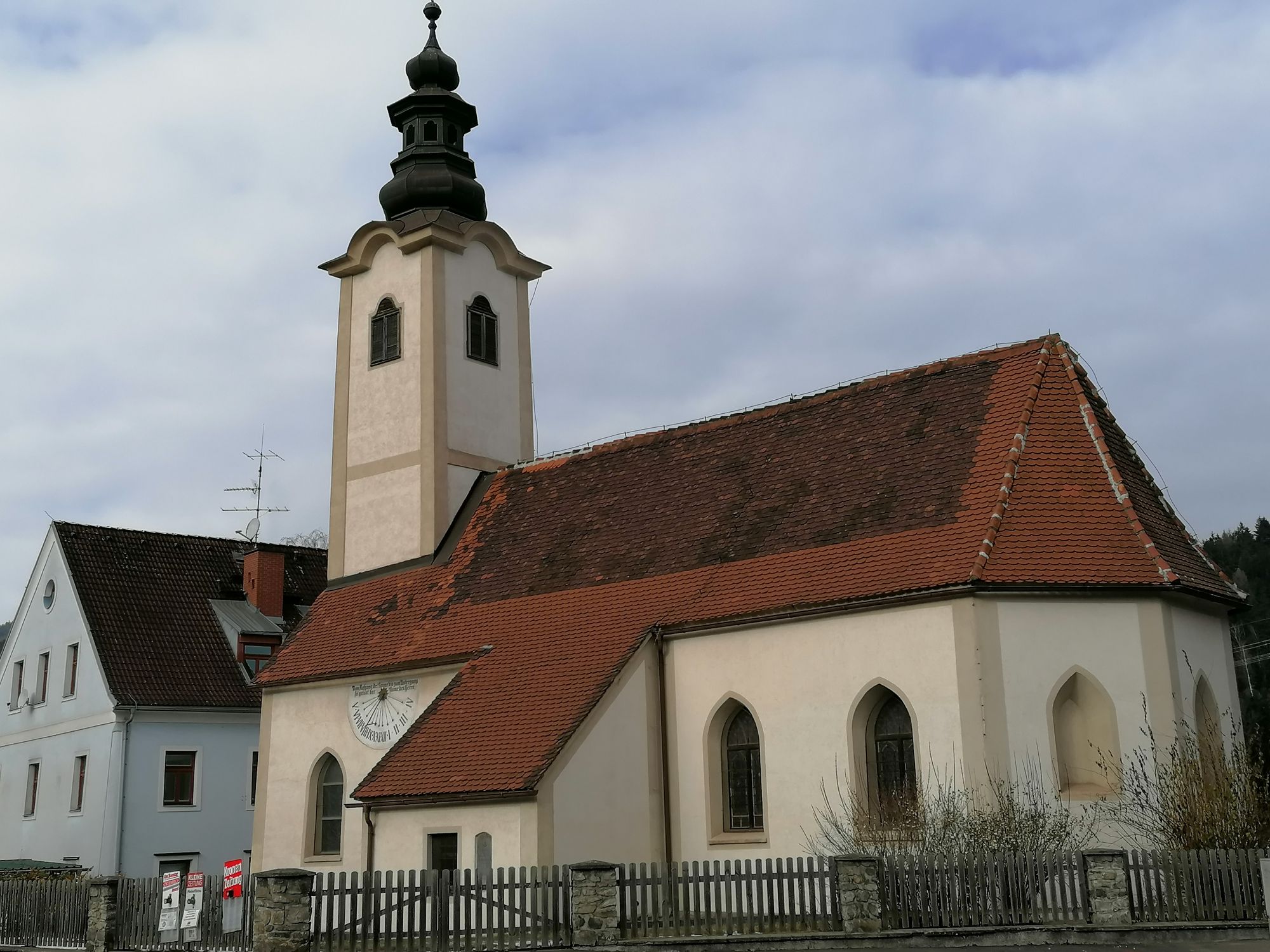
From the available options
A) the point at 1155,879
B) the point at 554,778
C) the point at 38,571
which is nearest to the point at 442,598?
the point at 554,778

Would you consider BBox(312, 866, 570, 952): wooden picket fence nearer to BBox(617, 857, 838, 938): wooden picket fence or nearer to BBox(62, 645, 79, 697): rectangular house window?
BBox(617, 857, 838, 938): wooden picket fence

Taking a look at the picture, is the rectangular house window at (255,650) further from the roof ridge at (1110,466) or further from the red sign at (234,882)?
the roof ridge at (1110,466)

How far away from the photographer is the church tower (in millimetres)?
28156

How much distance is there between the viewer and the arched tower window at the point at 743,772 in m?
20.2

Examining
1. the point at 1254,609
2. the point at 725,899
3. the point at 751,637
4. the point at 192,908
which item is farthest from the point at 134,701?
the point at 1254,609

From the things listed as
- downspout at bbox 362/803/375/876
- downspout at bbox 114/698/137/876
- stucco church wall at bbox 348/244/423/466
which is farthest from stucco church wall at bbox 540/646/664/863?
downspout at bbox 114/698/137/876

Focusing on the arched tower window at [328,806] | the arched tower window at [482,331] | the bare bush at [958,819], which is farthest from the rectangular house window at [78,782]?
the bare bush at [958,819]

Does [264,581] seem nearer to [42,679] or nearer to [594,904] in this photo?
[42,679]

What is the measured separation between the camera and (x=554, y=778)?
763 inches

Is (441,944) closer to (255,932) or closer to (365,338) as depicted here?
(255,932)

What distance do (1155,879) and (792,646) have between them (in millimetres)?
5915

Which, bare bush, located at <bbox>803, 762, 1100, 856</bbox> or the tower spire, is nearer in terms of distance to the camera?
bare bush, located at <bbox>803, 762, 1100, 856</bbox>

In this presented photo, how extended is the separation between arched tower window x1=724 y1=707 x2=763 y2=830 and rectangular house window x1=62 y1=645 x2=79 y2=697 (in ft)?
65.8

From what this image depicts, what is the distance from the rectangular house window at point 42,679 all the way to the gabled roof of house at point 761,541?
11.9 meters
